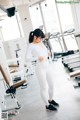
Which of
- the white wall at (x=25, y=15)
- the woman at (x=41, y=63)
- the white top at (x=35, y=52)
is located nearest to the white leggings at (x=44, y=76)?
the woman at (x=41, y=63)

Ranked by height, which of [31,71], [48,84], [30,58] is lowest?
A: [31,71]

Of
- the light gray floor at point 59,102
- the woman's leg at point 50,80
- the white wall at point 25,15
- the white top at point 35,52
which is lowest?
the light gray floor at point 59,102

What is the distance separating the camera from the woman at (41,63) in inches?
165

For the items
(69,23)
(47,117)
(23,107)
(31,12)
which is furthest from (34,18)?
(47,117)

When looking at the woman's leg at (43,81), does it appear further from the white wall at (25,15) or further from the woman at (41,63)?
the white wall at (25,15)

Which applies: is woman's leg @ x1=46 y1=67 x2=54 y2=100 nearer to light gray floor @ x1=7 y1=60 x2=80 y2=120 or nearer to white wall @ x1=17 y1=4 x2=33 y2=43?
light gray floor @ x1=7 y1=60 x2=80 y2=120

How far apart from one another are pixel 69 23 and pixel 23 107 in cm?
797

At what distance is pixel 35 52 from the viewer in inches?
168

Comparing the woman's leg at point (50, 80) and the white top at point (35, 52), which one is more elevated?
the white top at point (35, 52)

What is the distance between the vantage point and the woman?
4180 mm

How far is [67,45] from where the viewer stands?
1249 cm

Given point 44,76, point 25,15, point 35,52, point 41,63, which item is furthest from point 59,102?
point 25,15

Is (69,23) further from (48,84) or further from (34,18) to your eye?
(48,84)

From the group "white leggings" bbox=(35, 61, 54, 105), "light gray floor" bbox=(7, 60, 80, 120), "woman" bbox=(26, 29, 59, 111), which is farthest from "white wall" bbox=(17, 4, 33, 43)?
"white leggings" bbox=(35, 61, 54, 105)
